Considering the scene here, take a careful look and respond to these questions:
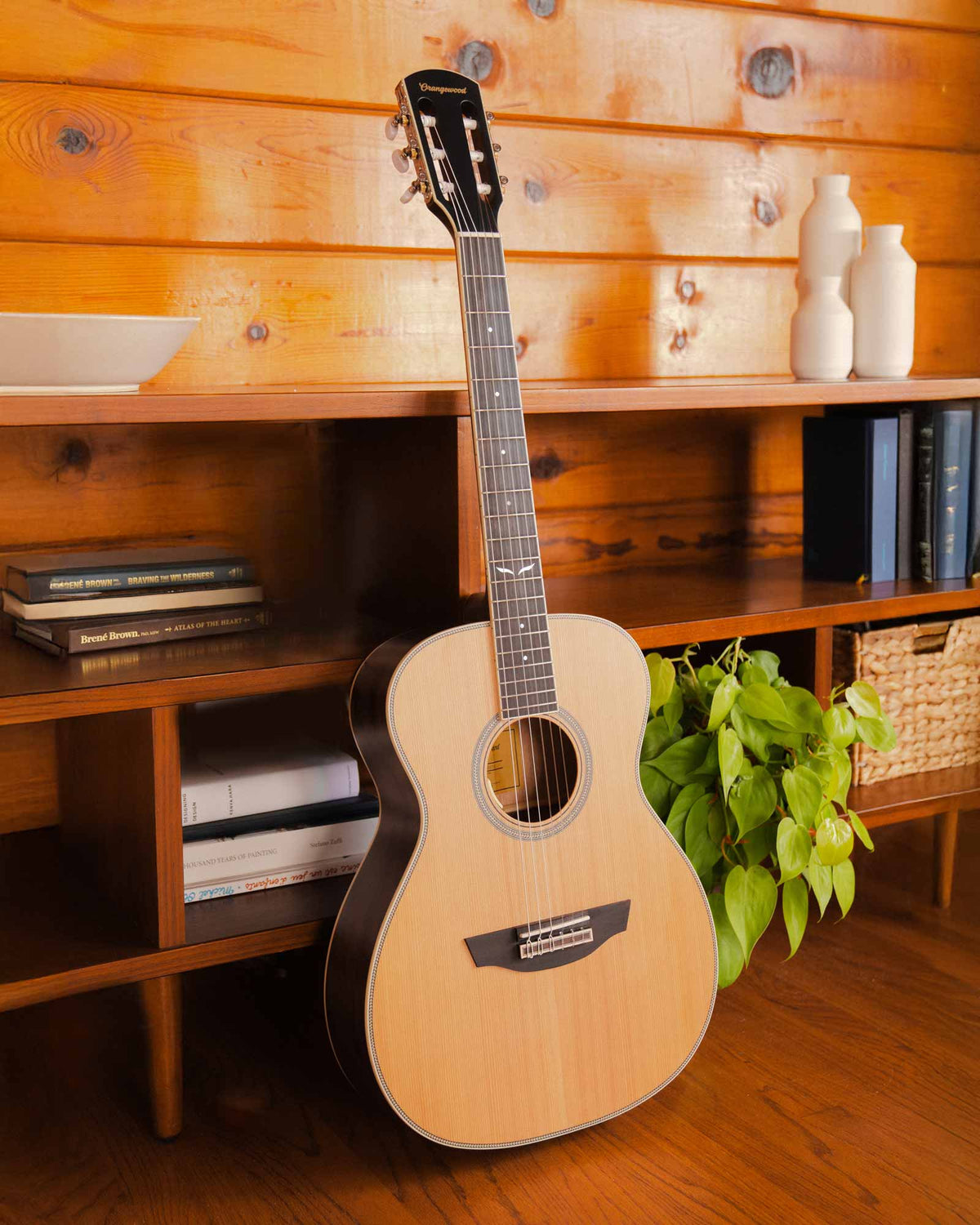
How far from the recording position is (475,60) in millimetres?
1720

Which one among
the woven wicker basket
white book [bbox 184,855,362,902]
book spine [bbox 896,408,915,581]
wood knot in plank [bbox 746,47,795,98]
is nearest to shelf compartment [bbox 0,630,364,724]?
white book [bbox 184,855,362,902]

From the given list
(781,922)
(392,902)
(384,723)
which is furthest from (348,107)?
(781,922)

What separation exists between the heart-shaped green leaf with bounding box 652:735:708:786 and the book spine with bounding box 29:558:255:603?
0.56 m

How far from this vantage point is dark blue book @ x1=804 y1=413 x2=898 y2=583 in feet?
Result: 5.72

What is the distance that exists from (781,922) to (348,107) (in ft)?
4.48

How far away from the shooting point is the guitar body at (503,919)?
1.20 meters

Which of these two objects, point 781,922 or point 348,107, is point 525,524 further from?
point 781,922

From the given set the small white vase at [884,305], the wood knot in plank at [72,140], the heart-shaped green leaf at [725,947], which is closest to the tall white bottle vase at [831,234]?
the small white vase at [884,305]

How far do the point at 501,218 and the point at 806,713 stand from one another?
2.82ft

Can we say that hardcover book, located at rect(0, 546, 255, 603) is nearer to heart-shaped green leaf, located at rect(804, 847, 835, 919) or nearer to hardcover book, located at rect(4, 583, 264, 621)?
hardcover book, located at rect(4, 583, 264, 621)

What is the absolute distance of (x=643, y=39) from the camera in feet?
6.04

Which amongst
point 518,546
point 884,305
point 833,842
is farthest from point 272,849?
point 884,305

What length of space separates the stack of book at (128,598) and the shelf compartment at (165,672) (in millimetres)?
19

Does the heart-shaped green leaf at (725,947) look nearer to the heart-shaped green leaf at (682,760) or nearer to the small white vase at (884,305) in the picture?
the heart-shaped green leaf at (682,760)
